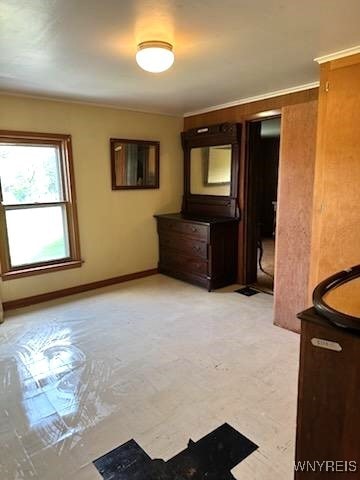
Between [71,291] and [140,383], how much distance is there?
2097mm

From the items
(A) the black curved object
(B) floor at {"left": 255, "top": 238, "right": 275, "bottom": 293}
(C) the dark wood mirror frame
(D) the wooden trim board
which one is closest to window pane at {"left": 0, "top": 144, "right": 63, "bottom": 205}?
(D) the wooden trim board

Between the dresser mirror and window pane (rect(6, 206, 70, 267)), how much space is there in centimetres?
188

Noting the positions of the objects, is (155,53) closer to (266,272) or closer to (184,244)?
(184,244)

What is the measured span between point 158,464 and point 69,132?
134 inches

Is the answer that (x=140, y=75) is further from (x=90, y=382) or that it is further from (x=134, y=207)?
(x=90, y=382)

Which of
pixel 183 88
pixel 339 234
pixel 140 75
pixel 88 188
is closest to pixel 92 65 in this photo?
pixel 140 75

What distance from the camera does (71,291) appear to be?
13.1 feet

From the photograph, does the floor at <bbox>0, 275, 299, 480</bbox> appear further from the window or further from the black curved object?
the black curved object

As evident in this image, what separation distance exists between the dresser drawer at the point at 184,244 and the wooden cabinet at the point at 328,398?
290 centimetres

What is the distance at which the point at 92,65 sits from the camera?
256cm

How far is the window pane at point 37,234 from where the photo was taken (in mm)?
3559

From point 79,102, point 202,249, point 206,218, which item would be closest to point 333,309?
point 202,249

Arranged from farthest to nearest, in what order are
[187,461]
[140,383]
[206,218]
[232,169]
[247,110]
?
[206,218]
[232,169]
[247,110]
[140,383]
[187,461]

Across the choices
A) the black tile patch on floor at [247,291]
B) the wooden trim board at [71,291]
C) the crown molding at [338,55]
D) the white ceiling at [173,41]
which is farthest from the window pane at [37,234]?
the crown molding at [338,55]
